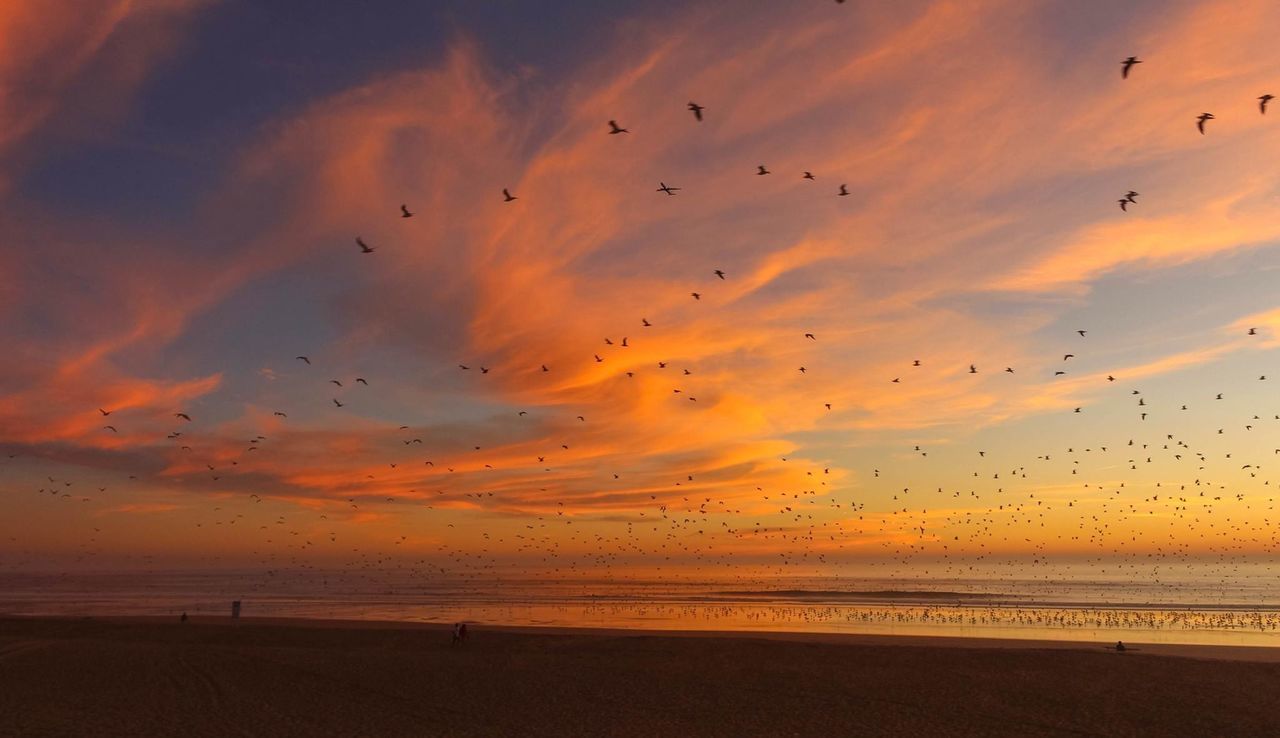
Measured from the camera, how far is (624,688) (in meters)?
32.0

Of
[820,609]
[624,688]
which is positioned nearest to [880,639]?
[624,688]

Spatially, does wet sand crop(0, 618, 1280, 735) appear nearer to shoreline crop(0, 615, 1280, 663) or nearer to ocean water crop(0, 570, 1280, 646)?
shoreline crop(0, 615, 1280, 663)

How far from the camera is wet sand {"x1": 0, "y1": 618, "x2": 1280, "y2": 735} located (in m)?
25.0

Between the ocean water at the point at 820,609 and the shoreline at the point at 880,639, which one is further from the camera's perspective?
the ocean water at the point at 820,609

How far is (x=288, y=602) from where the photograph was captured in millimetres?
96250

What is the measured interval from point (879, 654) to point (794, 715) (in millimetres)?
16003

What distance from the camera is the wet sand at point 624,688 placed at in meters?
25.0

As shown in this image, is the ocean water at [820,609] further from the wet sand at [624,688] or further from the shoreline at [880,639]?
the wet sand at [624,688]

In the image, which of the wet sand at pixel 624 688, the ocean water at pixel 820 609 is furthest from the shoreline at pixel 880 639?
the ocean water at pixel 820 609

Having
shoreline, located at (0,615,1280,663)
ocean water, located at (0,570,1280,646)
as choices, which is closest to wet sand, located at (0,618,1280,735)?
shoreline, located at (0,615,1280,663)

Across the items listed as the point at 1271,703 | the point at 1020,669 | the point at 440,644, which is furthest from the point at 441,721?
the point at 1271,703

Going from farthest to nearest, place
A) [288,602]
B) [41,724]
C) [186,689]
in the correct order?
[288,602] → [186,689] → [41,724]

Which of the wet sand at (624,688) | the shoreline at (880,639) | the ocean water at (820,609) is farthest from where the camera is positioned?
the ocean water at (820,609)

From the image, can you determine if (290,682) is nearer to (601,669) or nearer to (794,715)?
(601,669)
